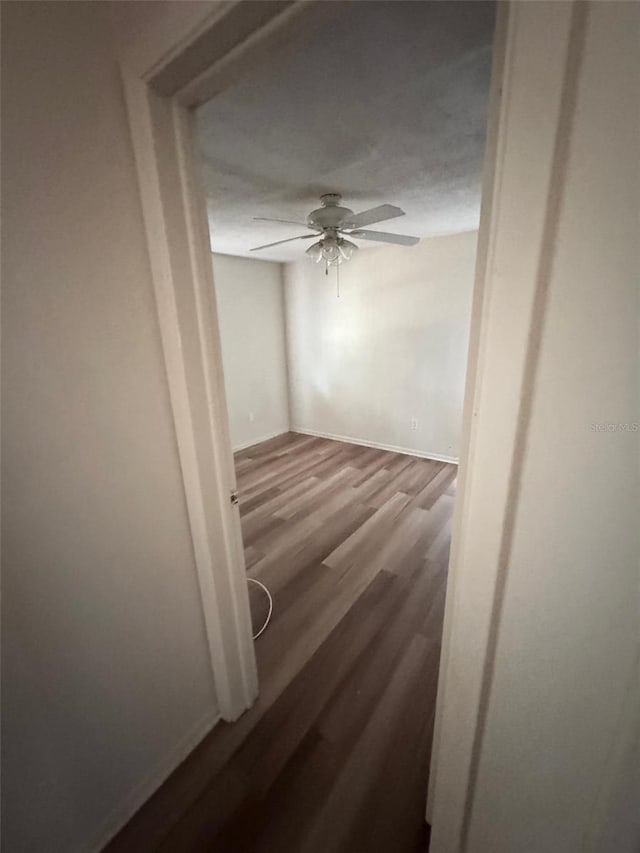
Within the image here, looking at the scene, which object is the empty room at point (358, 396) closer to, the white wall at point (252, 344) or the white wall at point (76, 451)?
the white wall at point (252, 344)

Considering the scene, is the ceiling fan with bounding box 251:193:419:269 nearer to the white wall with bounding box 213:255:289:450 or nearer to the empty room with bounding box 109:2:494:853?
the empty room with bounding box 109:2:494:853

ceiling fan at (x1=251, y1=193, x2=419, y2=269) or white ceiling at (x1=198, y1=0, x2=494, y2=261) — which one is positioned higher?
white ceiling at (x1=198, y1=0, x2=494, y2=261)

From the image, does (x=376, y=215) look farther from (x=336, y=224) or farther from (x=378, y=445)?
(x=378, y=445)

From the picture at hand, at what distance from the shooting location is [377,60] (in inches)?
41.7

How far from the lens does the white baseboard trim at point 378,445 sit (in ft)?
12.4

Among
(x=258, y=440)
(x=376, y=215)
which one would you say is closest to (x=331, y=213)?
(x=376, y=215)

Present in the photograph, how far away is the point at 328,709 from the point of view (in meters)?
1.38

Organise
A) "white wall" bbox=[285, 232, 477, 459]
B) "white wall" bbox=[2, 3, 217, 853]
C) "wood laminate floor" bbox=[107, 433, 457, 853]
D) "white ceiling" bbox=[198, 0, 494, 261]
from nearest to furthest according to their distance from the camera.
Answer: "white wall" bbox=[2, 3, 217, 853]
"white ceiling" bbox=[198, 0, 494, 261]
"wood laminate floor" bbox=[107, 433, 457, 853]
"white wall" bbox=[285, 232, 477, 459]

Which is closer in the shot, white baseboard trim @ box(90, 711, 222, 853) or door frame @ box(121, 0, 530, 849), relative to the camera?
door frame @ box(121, 0, 530, 849)

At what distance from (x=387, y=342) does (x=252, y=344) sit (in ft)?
5.58

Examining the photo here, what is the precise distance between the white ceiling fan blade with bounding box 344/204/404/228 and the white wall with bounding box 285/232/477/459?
5.29 feet

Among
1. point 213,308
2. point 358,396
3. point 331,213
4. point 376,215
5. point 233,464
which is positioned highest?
point 331,213

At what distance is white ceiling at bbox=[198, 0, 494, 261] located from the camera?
0.95m

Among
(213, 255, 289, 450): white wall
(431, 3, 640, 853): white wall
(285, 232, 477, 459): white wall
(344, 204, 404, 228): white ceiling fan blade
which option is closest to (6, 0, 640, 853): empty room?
(431, 3, 640, 853): white wall
